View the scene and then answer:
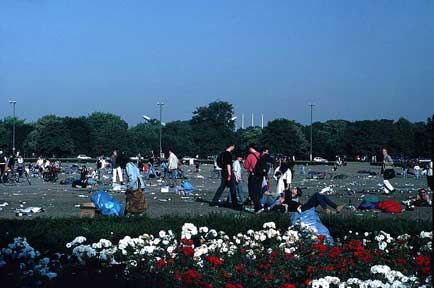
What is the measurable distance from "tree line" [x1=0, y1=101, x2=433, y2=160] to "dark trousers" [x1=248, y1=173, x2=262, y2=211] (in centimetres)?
10326

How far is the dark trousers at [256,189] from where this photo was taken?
18.6 m

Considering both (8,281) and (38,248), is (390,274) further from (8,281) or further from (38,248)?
(38,248)

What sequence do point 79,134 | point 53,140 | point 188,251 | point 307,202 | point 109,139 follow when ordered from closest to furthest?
1. point 188,251
2. point 307,202
3. point 53,140
4. point 109,139
5. point 79,134

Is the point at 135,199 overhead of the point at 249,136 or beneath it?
beneath

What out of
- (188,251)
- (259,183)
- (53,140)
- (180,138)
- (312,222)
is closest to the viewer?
(188,251)

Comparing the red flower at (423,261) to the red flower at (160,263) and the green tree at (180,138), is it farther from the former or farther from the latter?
the green tree at (180,138)

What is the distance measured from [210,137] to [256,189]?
5085 inches

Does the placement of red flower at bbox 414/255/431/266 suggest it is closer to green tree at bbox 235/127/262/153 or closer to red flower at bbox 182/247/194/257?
red flower at bbox 182/247/194/257

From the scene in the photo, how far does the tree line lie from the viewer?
130 meters

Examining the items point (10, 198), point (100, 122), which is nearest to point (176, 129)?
point (100, 122)

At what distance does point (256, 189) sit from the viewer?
18.9 metres

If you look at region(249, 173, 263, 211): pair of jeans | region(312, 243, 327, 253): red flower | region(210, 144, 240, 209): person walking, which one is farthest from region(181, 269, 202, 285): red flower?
region(210, 144, 240, 209): person walking

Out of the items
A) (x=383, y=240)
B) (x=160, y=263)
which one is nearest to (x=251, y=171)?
(x=383, y=240)

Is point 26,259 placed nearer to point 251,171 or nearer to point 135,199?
point 135,199
